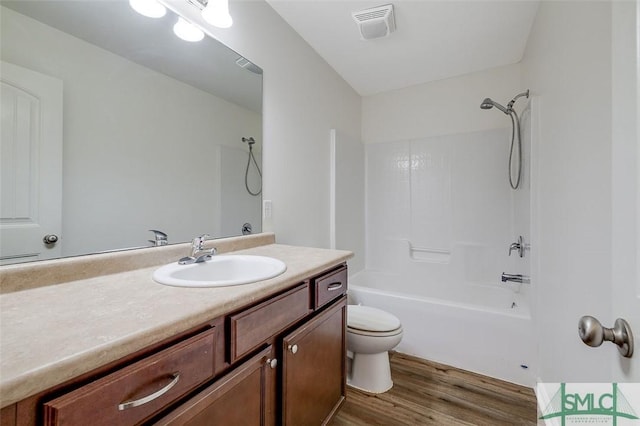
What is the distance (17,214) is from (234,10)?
135cm

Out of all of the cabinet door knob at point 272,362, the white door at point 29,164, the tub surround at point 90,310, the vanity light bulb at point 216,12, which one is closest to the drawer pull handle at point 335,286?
the tub surround at point 90,310

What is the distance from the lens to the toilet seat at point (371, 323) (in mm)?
1582

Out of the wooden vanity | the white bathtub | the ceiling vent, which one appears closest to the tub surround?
the wooden vanity

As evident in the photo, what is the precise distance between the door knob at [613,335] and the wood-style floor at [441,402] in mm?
1222

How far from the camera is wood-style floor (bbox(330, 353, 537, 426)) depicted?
142cm

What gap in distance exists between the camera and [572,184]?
1151 mm

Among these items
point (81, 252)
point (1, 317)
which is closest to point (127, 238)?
point (81, 252)

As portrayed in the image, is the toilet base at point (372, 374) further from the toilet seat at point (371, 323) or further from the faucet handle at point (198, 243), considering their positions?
the faucet handle at point (198, 243)

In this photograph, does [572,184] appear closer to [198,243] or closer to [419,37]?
[419,37]

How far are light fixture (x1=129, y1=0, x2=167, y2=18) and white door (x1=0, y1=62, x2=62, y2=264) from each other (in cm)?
47

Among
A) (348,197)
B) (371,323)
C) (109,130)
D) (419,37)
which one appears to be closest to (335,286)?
(371,323)

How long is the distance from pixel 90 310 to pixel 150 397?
0.26m

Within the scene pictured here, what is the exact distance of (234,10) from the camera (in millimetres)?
1451

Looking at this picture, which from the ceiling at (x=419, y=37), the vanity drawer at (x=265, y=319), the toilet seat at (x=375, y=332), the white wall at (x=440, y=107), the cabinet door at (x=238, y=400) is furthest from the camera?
the white wall at (x=440, y=107)
